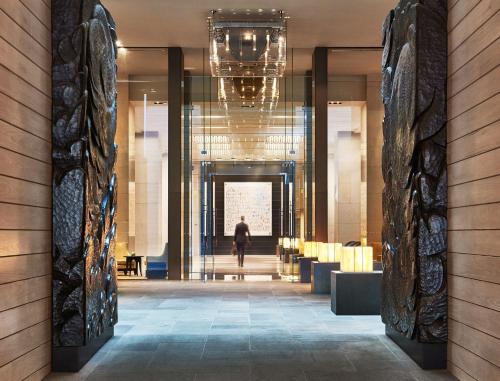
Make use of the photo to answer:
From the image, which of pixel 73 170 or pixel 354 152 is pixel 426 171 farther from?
pixel 354 152

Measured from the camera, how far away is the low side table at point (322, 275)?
11.1 meters

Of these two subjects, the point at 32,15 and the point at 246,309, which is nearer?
the point at 32,15

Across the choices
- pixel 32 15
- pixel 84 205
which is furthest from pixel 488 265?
pixel 32 15

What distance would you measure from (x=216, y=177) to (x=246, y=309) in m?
6.58

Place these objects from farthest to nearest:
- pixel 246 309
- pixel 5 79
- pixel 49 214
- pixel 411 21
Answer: pixel 246 309 → pixel 411 21 → pixel 49 214 → pixel 5 79

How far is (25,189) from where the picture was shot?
15.0 ft

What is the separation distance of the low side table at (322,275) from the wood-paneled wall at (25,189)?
22.0ft

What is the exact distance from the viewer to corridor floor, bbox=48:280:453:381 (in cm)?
523

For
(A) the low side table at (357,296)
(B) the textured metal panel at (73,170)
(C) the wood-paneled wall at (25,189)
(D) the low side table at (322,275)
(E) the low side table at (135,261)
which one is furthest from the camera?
(E) the low side table at (135,261)

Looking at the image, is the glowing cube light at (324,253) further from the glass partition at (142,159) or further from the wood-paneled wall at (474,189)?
the wood-paneled wall at (474,189)

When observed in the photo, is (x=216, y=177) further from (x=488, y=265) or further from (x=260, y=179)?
(x=488, y=265)

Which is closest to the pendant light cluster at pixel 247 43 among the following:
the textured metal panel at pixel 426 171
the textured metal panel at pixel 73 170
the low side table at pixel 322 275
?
the low side table at pixel 322 275

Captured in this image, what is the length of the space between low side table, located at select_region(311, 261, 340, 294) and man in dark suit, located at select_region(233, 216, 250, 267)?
5.75 meters

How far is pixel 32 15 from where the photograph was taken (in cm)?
478
